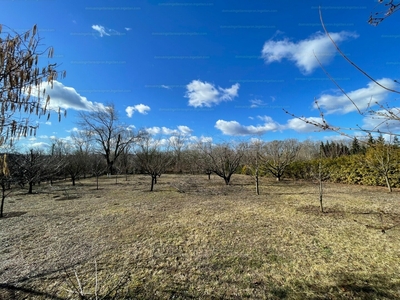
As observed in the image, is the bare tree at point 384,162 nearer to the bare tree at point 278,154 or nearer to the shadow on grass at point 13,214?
the bare tree at point 278,154

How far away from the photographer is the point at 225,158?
1171 cm

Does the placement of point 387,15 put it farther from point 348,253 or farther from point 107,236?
point 107,236

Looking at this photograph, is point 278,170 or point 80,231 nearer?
point 80,231

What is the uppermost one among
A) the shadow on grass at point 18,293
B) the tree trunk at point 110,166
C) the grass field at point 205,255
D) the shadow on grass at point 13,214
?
the tree trunk at point 110,166

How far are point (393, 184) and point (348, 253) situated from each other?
950 cm

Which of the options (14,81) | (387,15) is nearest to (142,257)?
(14,81)

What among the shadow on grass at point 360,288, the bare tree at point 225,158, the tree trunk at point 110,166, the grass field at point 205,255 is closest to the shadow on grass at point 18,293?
the grass field at point 205,255

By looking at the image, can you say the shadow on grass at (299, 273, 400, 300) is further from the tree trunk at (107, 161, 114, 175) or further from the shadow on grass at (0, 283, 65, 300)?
the tree trunk at (107, 161, 114, 175)

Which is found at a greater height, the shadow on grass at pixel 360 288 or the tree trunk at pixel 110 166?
the tree trunk at pixel 110 166

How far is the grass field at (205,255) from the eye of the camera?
2.44 metres

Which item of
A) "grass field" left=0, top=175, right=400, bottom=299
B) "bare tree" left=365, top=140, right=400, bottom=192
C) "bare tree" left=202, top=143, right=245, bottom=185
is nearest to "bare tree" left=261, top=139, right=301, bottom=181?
"bare tree" left=202, top=143, right=245, bottom=185

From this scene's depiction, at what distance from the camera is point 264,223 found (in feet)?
15.6

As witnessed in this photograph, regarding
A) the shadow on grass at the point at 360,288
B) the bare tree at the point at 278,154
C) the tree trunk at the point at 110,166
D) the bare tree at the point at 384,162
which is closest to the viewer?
the shadow on grass at the point at 360,288

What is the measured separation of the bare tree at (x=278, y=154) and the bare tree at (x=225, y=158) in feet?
10.9
